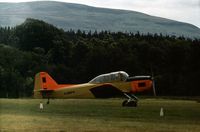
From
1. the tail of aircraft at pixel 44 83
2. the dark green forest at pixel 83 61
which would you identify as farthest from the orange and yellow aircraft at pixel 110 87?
the dark green forest at pixel 83 61

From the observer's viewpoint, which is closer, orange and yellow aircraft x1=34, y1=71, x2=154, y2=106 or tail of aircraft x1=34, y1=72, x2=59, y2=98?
orange and yellow aircraft x1=34, y1=71, x2=154, y2=106

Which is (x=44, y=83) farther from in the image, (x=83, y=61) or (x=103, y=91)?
(x=83, y=61)

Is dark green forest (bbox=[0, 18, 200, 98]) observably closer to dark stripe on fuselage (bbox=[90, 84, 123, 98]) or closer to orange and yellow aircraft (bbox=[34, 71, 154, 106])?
orange and yellow aircraft (bbox=[34, 71, 154, 106])

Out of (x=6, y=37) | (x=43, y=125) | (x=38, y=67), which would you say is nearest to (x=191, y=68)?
(x=38, y=67)

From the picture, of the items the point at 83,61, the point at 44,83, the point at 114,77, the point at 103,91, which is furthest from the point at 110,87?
the point at 83,61

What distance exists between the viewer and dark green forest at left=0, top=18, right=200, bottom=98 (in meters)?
71.9

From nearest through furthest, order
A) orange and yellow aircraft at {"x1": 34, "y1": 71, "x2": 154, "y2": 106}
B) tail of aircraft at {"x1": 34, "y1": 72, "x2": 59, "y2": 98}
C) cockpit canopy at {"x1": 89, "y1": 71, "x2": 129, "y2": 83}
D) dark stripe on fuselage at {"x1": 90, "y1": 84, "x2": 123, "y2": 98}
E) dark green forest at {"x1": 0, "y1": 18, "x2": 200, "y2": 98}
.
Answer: orange and yellow aircraft at {"x1": 34, "y1": 71, "x2": 154, "y2": 106}, cockpit canopy at {"x1": 89, "y1": 71, "x2": 129, "y2": 83}, dark stripe on fuselage at {"x1": 90, "y1": 84, "x2": 123, "y2": 98}, tail of aircraft at {"x1": 34, "y1": 72, "x2": 59, "y2": 98}, dark green forest at {"x1": 0, "y1": 18, "x2": 200, "y2": 98}

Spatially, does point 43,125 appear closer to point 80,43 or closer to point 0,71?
point 0,71

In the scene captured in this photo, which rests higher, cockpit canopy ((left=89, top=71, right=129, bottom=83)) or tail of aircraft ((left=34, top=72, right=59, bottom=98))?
cockpit canopy ((left=89, top=71, right=129, bottom=83))

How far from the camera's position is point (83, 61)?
93.4 m

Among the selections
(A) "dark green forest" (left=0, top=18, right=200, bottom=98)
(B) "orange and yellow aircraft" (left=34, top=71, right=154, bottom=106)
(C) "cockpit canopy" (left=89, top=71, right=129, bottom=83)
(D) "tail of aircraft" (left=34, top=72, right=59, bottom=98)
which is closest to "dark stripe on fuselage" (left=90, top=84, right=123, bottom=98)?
(B) "orange and yellow aircraft" (left=34, top=71, right=154, bottom=106)

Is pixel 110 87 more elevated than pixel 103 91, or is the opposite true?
pixel 110 87

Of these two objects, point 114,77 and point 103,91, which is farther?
point 103,91

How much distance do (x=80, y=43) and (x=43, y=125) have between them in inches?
3778
